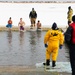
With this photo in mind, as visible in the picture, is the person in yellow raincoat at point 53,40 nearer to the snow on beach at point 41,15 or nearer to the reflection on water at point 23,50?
the reflection on water at point 23,50

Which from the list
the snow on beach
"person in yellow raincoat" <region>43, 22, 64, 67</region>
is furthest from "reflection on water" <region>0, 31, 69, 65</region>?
the snow on beach

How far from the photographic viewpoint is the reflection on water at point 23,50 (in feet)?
46.7

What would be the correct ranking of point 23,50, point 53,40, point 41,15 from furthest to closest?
point 41,15 → point 23,50 → point 53,40

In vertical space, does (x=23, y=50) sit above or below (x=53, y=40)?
below

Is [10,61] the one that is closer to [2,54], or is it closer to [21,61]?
[21,61]

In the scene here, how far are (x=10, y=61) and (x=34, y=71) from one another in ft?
9.97

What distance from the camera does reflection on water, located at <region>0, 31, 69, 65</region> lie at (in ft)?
46.7

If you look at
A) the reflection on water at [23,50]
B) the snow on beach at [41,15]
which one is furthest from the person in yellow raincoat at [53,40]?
the snow on beach at [41,15]

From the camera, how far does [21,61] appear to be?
14.0 metres

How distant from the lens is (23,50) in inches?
671

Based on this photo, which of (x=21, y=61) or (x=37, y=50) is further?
(x=37, y=50)

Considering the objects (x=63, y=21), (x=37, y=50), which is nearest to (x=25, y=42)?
(x=37, y=50)

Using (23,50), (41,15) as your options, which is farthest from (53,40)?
(41,15)

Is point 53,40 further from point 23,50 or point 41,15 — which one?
point 41,15
